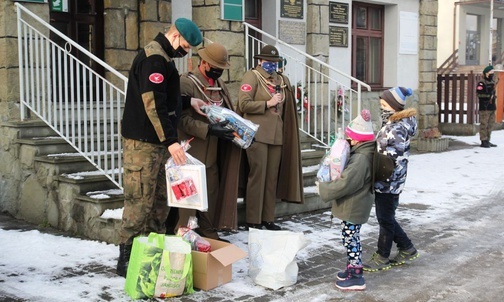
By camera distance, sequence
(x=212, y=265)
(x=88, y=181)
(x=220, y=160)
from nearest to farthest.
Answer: (x=212, y=265) → (x=220, y=160) → (x=88, y=181)

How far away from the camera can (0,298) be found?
4.62 metres

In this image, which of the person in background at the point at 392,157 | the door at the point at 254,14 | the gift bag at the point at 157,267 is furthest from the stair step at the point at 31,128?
the door at the point at 254,14

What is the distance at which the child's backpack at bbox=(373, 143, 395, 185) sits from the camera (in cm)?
500

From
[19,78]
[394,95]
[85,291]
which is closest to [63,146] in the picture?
[19,78]

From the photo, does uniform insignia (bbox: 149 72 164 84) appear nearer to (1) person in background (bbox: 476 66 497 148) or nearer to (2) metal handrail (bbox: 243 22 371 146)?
(2) metal handrail (bbox: 243 22 371 146)

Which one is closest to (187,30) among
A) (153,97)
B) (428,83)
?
(153,97)

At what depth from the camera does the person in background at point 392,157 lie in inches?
212

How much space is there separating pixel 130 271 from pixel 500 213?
498 cm

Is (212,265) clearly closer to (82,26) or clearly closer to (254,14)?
(82,26)

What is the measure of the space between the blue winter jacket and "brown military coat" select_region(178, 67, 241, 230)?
4.40ft

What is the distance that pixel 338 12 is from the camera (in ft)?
37.0

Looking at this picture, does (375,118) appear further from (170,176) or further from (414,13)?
(170,176)

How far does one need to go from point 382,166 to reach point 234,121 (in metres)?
1.34

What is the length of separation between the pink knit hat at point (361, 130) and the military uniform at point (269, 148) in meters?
1.42
